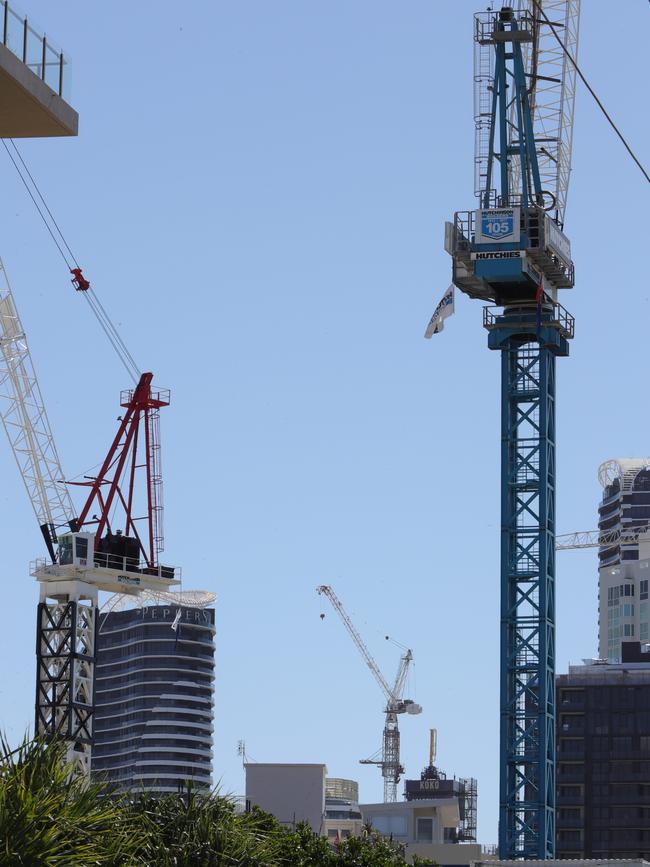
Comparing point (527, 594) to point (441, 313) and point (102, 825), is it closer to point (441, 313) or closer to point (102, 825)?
point (441, 313)

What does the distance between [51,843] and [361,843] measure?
62.2 m

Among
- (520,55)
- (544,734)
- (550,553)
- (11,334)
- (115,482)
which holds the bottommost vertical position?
(544,734)

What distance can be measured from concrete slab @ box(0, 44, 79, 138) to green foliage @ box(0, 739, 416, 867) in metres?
19.3

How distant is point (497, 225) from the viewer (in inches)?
6142

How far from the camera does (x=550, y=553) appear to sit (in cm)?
15588

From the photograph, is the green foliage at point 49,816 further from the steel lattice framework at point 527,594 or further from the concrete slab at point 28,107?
the steel lattice framework at point 527,594

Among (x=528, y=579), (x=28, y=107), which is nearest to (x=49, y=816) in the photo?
(x=28, y=107)

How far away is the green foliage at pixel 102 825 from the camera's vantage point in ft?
180

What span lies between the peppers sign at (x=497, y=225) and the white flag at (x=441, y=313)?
24.9ft

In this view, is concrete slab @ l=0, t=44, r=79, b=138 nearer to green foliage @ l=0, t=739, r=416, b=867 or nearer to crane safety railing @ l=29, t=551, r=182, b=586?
green foliage @ l=0, t=739, r=416, b=867

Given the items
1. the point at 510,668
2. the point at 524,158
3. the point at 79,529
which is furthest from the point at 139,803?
the point at 79,529

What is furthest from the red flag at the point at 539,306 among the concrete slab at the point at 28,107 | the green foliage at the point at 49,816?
the concrete slab at the point at 28,107

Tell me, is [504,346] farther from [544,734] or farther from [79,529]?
[79,529]

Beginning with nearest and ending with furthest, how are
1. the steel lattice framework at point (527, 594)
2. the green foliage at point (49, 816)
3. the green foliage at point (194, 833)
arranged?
the green foliage at point (49, 816)
the green foliage at point (194, 833)
the steel lattice framework at point (527, 594)
